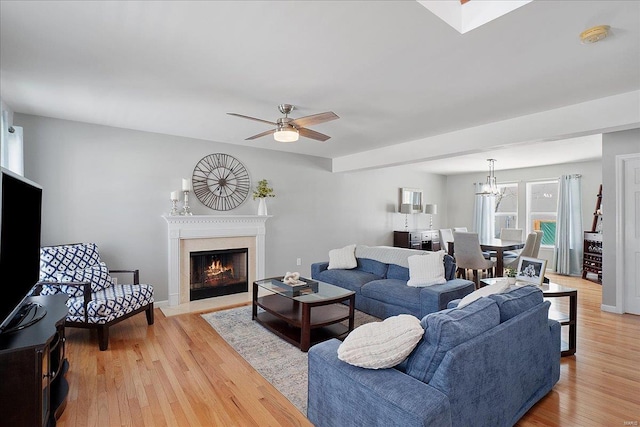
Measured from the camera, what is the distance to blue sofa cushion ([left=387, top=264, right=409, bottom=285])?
4.15 meters

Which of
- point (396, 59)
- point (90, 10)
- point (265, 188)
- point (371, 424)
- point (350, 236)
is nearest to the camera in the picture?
point (371, 424)

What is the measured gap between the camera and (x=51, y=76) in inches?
101

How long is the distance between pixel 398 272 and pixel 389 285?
441 mm

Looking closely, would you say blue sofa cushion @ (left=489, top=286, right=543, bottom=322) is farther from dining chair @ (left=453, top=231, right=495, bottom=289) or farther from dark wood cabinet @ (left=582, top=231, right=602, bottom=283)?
dark wood cabinet @ (left=582, top=231, right=602, bottom=283)

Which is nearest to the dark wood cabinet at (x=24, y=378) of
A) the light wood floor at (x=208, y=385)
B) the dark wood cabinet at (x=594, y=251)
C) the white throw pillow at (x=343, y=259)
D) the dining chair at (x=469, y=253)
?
the light wood floor at (x=208, y=385)

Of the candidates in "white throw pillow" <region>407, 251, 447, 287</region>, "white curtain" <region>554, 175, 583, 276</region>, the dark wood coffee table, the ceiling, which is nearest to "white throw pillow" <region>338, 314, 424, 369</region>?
the dark wood coffee table

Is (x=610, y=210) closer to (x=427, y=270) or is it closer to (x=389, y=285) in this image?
(x=427, y=270)

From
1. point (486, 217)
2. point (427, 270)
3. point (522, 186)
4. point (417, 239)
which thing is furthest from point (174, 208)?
point (522, 186)

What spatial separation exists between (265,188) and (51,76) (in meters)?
2.97

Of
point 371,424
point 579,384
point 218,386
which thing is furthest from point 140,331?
point 579,384

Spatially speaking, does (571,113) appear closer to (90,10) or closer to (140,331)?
(90,10)

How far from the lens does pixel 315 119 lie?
2.72 metres

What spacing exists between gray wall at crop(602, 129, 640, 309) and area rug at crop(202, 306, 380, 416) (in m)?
3.08

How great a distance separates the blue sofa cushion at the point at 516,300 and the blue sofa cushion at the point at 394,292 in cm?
137
